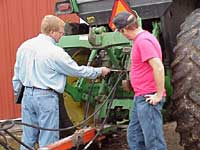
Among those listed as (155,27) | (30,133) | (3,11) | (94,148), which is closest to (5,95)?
(3,11)

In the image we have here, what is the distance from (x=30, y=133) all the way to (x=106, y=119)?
32.4 inches

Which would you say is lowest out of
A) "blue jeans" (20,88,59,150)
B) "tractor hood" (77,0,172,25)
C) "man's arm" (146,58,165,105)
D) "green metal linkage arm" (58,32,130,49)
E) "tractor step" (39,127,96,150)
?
"tractor step" (39,127,96,150)

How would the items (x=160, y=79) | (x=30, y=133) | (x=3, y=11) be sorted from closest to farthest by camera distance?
(x=160, y=79), (x=30, y=133), (x=3, y=11)

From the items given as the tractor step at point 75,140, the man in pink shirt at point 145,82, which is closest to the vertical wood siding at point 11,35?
the tractor step at point 75,140

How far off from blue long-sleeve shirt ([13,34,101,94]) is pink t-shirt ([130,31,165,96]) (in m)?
0.60

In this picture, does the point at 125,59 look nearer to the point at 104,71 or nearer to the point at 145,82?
the point at 104,71

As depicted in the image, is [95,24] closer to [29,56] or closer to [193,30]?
[29,56]

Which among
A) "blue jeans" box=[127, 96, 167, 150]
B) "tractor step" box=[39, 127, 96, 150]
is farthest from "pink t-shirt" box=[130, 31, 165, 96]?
"tractor step" box=[39, 127, 96, 150]

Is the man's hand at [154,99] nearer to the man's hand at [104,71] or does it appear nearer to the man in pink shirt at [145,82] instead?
the man in pink shirt at [145,82]

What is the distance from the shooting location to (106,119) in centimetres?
548

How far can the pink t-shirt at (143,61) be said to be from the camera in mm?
4543

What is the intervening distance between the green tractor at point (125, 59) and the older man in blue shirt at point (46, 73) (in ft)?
1.05

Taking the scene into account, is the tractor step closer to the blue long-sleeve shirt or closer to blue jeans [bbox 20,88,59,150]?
blue jeans [bbox 20,88,59,150]

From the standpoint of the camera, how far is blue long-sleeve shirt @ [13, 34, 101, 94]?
5.06 meters
